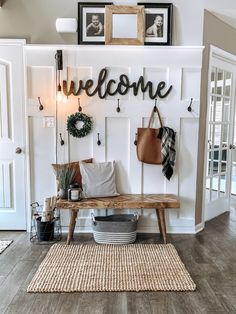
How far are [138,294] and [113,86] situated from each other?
2146 mm

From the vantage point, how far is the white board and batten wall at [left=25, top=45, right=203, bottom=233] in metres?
3.33

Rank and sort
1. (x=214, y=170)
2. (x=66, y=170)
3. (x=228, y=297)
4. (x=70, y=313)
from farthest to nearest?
(x=214, y=170)
(x=66, y=170)
(x=228, y=297)
(x=70, y=313)

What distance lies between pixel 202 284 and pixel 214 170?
6.47 feet

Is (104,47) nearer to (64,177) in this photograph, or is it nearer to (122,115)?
(122,115)

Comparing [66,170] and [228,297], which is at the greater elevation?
[66,170]

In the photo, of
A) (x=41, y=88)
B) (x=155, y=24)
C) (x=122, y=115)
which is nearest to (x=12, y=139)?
(x=41, y=88)

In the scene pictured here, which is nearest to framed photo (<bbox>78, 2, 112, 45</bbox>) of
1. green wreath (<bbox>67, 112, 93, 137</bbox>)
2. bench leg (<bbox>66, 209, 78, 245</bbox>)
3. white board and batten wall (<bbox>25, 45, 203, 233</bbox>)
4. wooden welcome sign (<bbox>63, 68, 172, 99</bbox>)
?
white board and batten wall (<bbox>25, 45, 203, 233</bbox>)

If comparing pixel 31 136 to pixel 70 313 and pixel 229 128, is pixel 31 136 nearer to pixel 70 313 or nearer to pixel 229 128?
pixel 70 313

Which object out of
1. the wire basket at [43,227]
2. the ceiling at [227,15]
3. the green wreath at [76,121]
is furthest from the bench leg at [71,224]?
the ceiling at [227,15]

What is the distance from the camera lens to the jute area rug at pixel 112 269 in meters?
2.34

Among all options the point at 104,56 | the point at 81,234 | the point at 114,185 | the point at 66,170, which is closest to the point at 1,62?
the point at 104,56

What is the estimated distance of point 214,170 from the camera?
4.08 metres

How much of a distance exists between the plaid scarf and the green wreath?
0.81m

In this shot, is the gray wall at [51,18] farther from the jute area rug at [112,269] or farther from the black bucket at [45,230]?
the jute area rug at [112,269]
